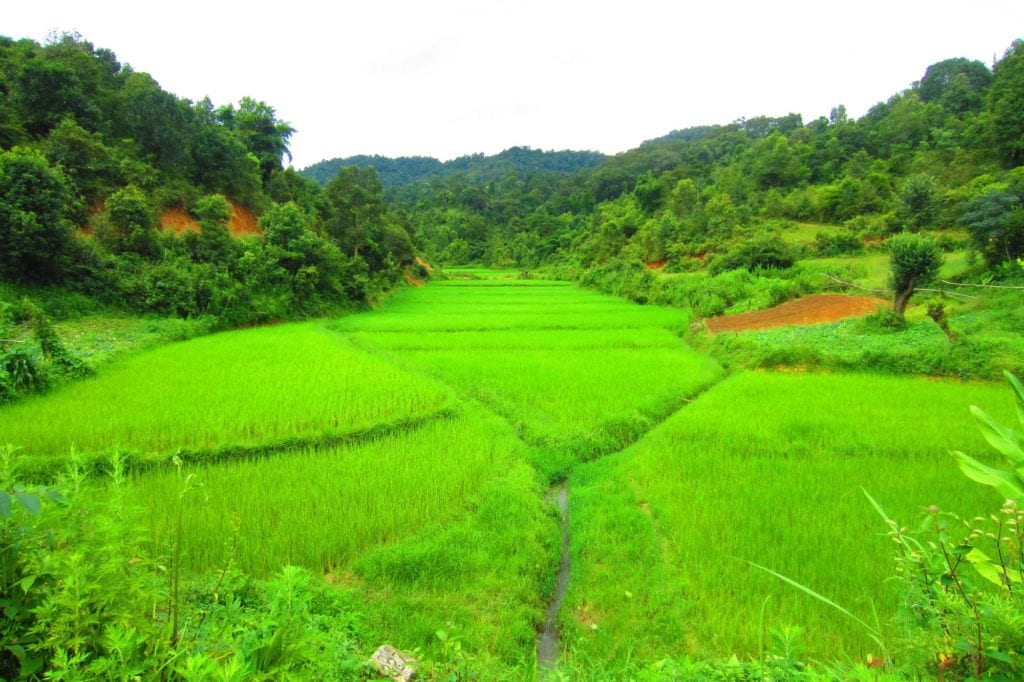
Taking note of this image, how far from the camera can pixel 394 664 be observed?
8.54 feet

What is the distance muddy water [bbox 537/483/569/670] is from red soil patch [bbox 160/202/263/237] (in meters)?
16.5

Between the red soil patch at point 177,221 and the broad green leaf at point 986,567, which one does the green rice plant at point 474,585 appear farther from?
the red soil patch at point 177,221

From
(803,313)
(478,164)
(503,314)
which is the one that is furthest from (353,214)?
(478,164)

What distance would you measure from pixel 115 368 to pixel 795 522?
34.1ft

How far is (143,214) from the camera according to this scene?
46.0 feet

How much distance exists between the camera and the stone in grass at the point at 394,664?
98.1 inches

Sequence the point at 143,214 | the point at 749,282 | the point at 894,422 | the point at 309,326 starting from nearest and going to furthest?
the point at 894,422
the point at 143,214
the point at 309,326
the point at 749,282

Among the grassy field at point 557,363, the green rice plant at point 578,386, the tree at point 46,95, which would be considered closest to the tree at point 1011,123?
the grassy field at point 557,363

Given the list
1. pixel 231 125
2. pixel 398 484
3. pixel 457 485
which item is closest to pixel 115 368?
pixel 398 484

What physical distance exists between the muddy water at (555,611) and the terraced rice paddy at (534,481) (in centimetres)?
9

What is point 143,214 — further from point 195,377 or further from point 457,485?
point 457,485

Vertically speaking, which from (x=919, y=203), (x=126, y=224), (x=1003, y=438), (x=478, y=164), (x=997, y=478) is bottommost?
(x=997, y=478)

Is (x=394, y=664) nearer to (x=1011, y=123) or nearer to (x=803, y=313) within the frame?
(x=803, y=313)

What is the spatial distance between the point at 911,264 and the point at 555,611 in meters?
11.1
